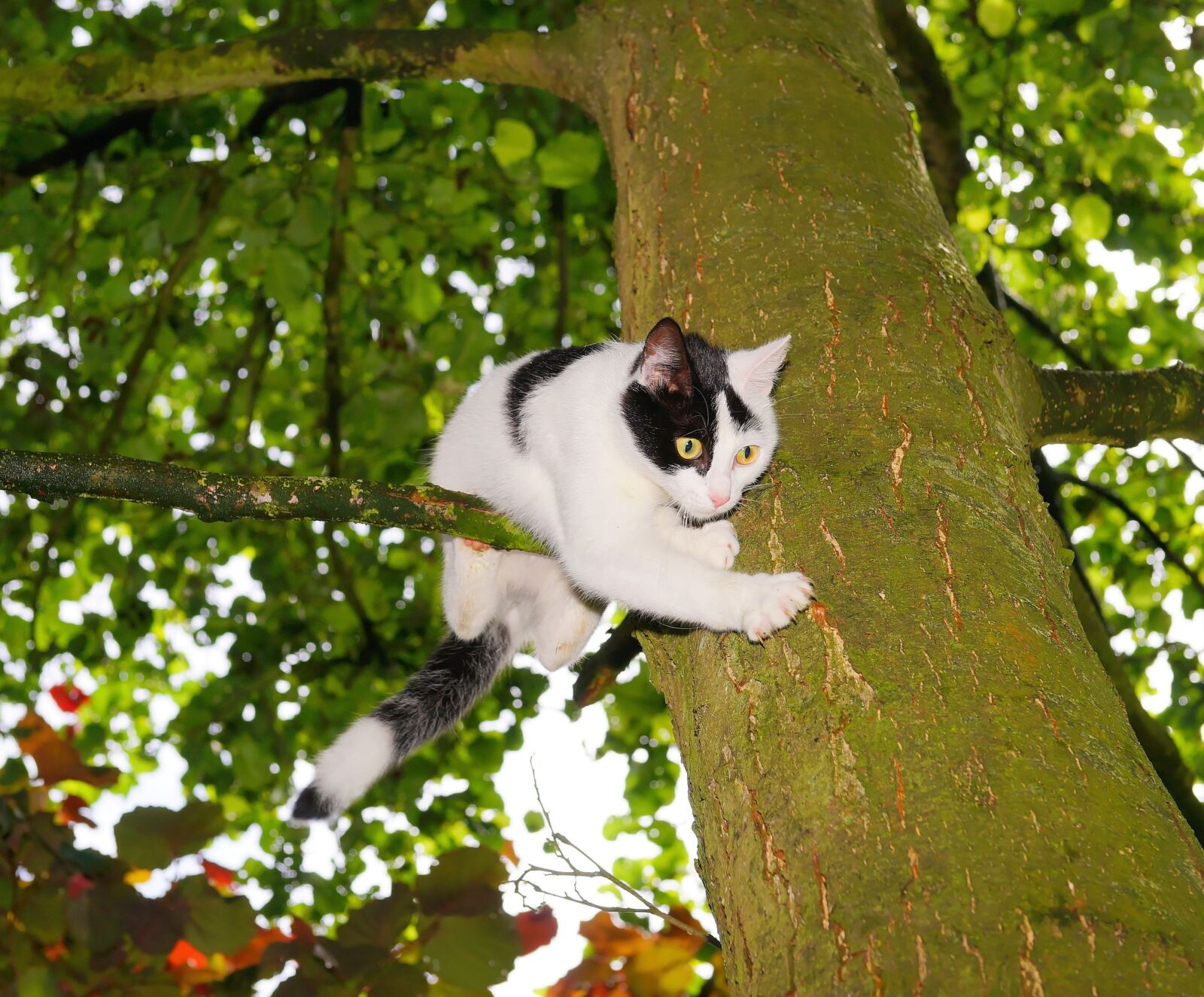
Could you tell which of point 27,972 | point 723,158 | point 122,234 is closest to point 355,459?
point 122,234

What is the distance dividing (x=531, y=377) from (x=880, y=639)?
1721 mm

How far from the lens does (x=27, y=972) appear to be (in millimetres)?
2875

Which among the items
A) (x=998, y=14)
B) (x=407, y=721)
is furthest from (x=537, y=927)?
A: (x=998, y=14)

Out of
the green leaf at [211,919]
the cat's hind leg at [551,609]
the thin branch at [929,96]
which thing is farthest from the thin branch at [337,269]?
the green leaf at [211,919]

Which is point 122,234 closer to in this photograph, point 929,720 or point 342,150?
point 342,150

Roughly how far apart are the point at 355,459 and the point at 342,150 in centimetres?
222

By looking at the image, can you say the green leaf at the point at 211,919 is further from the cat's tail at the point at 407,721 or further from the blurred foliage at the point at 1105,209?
the blurred foliage at the point at 1105,209

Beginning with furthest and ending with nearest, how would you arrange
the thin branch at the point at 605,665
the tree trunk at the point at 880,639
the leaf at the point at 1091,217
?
the leaf at the point at 1091,217 → the thin branch at the point at 605,665 → the tree trunk at the point at 880,639

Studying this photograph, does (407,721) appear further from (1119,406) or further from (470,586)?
(1119,406)

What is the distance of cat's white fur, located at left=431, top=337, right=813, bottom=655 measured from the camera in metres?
2.06

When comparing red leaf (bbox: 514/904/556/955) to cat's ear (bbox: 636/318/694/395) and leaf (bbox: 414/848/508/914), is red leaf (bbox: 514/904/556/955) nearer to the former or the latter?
leaf (bbox: 414/848/508/914)

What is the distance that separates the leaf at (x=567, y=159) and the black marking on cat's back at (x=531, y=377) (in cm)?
113

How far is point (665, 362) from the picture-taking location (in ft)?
7.97

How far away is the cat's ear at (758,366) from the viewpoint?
2.19 metres
